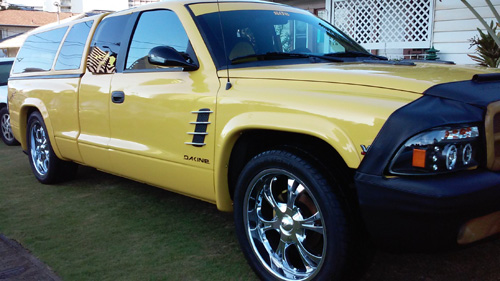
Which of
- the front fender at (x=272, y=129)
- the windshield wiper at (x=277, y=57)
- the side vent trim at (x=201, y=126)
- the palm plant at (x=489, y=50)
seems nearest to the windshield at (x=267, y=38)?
the windshield wiper at (x=277, y=57)

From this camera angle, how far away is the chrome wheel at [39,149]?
537 centimetres

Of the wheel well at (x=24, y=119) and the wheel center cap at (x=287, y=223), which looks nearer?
the wheel center cap at (x=287, y=223)

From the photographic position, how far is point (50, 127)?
4898mm

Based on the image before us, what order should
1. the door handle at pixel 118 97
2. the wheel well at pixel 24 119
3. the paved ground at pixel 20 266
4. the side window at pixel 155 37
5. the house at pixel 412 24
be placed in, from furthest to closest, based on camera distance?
the house at pixel 412 24, the wheel well at pixel 24 119, the door handle at pixel 118 97, the side window at pixel 155 37, the paved ground at pixel 20 266

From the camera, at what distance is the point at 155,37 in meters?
3.71

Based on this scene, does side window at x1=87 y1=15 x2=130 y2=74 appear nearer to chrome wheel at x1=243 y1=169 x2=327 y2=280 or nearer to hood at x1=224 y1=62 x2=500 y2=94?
hood at x1=224 y1=62 x2=500 y2=94

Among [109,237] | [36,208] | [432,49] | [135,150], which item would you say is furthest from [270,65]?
[432,49]

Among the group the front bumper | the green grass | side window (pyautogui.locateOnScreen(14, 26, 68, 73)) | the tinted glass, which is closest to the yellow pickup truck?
the front bumper

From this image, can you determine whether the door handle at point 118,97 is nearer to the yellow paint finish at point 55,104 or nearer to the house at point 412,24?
the yellow paint finish at point 55,104

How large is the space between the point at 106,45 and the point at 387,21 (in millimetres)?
7587

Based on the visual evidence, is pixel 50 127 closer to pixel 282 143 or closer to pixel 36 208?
pixel 36 208

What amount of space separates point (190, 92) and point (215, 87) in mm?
224

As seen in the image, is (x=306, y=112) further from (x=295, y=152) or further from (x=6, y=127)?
(x=6, y=127)

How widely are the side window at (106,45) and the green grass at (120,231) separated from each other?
1.29 m
